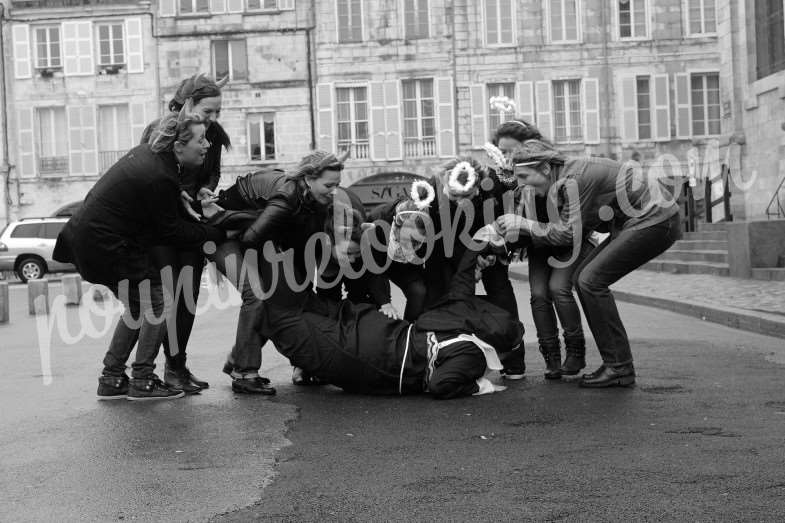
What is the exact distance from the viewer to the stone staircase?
18105mm

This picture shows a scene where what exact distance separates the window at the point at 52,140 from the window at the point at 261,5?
23.8ft

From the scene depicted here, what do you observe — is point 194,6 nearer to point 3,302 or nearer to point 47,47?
point 47,47

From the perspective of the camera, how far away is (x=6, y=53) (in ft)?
121

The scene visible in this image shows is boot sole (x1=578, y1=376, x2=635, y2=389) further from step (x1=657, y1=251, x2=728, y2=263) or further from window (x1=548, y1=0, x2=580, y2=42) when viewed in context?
window (x1=548, y1=0, x2=580, y2=42)

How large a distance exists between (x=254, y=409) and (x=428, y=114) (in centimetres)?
2966

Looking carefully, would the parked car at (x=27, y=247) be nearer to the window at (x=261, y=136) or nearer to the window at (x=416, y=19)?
the window at (x=261, y=136)

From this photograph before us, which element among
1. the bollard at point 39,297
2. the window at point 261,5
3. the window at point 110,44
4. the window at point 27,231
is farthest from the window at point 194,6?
the bollard at point 39,297

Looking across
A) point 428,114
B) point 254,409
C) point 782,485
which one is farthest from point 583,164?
point 428,114

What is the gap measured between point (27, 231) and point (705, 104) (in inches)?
826

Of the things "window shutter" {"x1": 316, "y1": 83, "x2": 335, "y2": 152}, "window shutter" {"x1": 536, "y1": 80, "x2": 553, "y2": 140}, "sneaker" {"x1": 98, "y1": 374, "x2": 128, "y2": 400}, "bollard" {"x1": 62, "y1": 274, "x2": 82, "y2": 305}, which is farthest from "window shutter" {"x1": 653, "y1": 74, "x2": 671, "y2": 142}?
"sneaker" {"x1": 98, "y1": 374, "x2": 128, "y2": 400}

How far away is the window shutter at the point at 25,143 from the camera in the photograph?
121 ft

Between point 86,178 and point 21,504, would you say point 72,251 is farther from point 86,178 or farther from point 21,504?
point 86,178

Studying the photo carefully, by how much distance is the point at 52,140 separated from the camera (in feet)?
122

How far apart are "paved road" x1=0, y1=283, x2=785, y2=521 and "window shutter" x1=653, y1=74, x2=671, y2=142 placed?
28.2 metres
